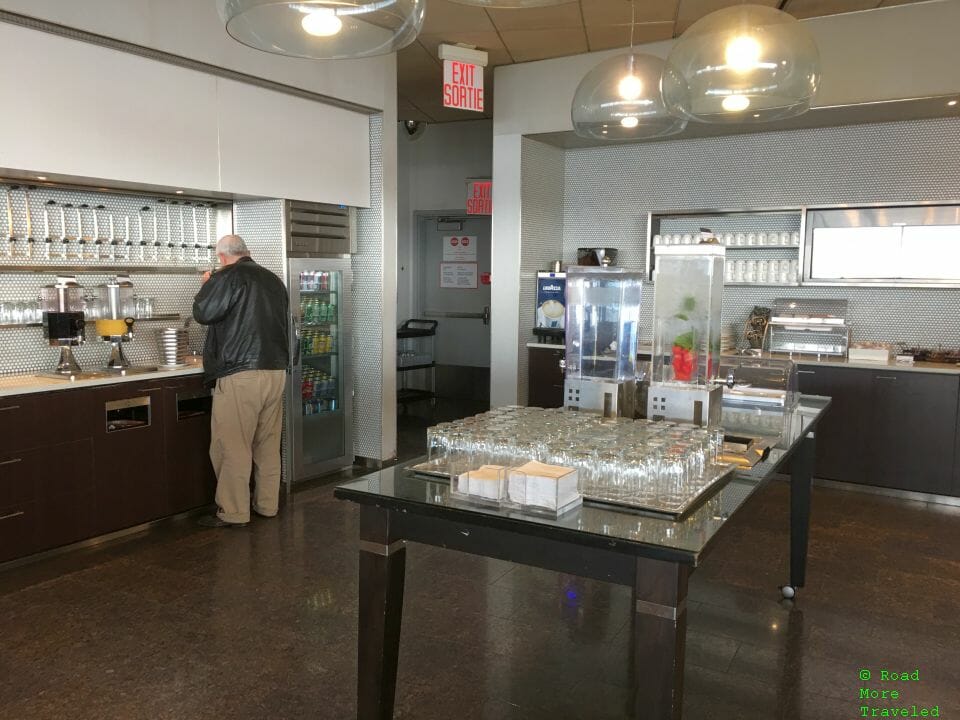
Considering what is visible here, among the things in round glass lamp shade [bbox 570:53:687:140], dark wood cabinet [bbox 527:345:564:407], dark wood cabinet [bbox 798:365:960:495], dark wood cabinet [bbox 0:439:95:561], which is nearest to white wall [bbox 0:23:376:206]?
dark wood cabinet [bbox 0:439:95:561]

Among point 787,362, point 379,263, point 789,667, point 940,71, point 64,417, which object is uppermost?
point 940,71

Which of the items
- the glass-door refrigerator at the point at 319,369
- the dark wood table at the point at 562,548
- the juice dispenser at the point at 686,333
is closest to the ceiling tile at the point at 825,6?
the juice dispenser at the point at 686,333

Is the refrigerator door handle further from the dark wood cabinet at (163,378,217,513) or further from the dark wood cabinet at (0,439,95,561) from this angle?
the dark wood cabinet at (0,439,95,561)

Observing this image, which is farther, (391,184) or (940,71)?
(391,184)

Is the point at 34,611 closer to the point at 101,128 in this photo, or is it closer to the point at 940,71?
the point at 101,128

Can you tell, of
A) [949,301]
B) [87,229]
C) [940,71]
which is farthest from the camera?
[949,301]

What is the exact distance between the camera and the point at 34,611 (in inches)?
147

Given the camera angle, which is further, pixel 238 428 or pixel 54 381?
pixel 238 428

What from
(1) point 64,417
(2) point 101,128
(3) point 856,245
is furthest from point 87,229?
(3) point 856,245

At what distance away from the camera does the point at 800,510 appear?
4027 millimetres

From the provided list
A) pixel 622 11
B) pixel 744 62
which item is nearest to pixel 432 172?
pixel 622 11

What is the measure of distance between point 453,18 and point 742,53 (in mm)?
3765

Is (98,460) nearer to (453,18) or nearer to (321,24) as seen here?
(321,24)

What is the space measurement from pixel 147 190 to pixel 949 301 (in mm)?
6035
